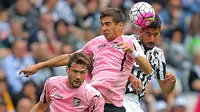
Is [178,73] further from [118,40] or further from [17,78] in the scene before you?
[118,40]

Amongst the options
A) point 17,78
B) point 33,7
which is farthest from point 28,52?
point 33,7

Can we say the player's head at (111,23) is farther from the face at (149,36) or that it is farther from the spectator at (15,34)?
the spectator at (15,34)

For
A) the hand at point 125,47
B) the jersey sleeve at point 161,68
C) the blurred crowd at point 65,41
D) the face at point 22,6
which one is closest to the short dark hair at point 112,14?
the hand at point 125,47

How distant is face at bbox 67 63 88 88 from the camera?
31.3 feet

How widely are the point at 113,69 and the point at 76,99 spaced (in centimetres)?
63

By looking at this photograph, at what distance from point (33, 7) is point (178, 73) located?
11.4ft

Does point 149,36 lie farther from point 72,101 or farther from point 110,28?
point 72,101

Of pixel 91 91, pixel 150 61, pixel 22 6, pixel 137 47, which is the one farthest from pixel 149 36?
pixel 22 6

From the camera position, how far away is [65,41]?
17.8m

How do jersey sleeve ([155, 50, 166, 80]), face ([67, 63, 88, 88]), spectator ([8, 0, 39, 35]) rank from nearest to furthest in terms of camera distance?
1. face ([67, 63, 88, 88])
2. jersey sleeve ([155, 50, 166, 80])
3. spectator ([8, 0, 39, 35])

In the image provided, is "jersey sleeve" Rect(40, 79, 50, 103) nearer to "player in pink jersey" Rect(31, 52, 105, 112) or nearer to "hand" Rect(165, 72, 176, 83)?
"player in pink jersey" Rect(31, 52, 105, 112)

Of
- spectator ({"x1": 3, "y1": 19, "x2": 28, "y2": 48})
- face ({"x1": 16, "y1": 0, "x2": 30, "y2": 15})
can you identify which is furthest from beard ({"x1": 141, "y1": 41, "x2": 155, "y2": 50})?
face ({"x1": 16, "y1": 0, "x2": 30, "y2": 15})

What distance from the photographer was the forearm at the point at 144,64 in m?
9.73

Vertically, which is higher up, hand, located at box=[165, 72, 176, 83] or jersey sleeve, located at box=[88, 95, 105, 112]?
jersey sleeve, located at box=[88, 95, 105, 112]
